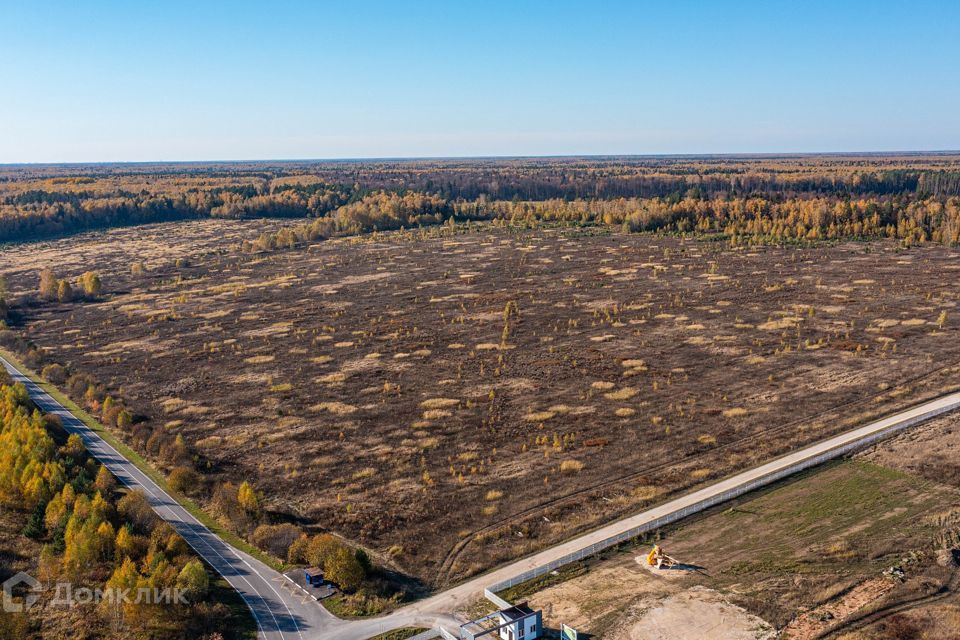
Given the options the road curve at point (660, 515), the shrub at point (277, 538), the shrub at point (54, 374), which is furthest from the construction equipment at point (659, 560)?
the shrub at point (54, 374)

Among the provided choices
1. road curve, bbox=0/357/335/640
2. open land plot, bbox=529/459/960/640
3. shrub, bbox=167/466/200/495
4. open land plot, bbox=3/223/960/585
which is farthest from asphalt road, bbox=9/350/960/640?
open land plot, bbox=529/459/960/640

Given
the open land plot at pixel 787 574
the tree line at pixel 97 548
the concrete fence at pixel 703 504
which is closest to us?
the open land plot at pixel 787 574

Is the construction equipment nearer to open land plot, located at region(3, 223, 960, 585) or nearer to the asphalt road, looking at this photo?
the asphalt road

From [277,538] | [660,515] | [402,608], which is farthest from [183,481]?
[660,515]

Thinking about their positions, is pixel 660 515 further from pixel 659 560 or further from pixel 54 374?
pixel 54 374

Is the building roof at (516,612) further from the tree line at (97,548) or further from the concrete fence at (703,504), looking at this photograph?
the tree line at (97,548)

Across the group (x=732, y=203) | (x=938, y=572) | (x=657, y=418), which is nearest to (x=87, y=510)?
(x=657, y=418)
